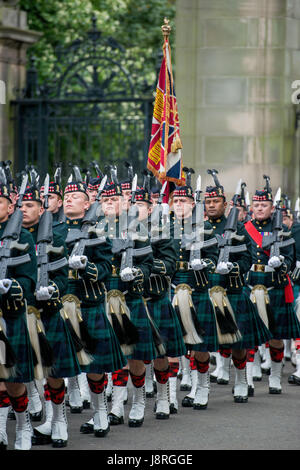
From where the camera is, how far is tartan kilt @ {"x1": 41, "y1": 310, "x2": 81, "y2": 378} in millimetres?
6879

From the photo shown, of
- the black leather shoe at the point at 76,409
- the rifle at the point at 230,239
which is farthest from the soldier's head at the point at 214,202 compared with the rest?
the black leather shoe at the point at 76,409

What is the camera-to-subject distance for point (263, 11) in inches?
616

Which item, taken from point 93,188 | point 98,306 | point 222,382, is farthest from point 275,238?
point 98,306

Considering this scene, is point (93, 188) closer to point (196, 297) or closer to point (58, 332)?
point (196, 297)

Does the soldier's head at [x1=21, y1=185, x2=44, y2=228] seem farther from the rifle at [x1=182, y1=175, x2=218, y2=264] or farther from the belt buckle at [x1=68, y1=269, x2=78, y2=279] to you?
the rifle at [x1=182, y1=175, x2=218, y2=264]

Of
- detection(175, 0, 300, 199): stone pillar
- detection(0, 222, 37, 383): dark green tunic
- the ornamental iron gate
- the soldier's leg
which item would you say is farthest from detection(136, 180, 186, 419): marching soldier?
the ornamental iron gate

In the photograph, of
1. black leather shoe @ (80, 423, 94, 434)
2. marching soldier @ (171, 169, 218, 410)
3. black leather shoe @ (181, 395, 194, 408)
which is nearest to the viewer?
black leather shoe @ (80, 423, 94, 434)

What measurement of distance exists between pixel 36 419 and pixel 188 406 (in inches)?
58.5

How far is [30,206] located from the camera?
7246mm

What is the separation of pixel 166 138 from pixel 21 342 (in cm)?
527

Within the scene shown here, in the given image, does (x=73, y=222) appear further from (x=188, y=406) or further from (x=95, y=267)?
(x=188, y=406)

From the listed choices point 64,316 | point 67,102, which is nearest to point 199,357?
point 64,316

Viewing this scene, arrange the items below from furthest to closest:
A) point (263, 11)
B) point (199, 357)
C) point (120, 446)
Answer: point (263, 11), point (199, 357), point (120, 446)

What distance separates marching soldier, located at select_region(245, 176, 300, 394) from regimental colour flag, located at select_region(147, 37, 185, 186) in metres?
1.42
